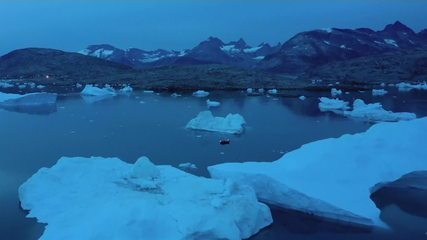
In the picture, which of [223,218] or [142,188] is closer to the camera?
[223,218]

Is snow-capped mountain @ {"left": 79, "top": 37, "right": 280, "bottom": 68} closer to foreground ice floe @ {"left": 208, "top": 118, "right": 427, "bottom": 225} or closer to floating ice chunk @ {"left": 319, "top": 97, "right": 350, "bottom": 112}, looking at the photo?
floating ice chunk @ {"left": 319, "top": 97, "right": 350, "bottom": 112}

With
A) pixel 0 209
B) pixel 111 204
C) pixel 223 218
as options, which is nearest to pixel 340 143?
pixel 223 218

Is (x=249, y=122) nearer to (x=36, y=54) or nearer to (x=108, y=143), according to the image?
(x=108, y=143)

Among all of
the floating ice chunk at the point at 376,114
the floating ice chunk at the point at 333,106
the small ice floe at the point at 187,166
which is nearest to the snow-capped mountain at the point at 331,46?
the floating ice chunk at the point at 333,106

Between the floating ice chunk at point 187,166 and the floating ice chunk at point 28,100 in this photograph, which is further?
the floating ice chunk at point 28,100

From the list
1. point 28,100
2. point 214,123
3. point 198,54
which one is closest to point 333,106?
point 214,123

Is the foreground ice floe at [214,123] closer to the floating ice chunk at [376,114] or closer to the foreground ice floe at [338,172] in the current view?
the floating ice chunk at [376,114]
